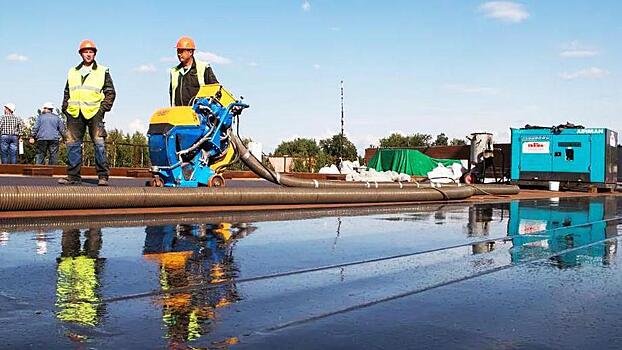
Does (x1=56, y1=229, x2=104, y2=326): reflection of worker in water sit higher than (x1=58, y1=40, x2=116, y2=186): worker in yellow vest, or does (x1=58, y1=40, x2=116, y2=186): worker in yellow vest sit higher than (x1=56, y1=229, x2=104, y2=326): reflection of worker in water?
(x1=58, y1=40, x2=116, y2=186): worker in yellow vest

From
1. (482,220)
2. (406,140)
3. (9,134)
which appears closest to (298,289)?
(482,220)

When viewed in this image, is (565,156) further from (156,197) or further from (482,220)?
(156,197)

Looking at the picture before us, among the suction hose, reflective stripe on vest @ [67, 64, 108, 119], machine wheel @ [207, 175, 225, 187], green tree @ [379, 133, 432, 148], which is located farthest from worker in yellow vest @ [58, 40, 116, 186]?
green tree @ [379, 133, 432, 148]

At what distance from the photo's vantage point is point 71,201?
23.5ft

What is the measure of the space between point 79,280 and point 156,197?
3.95 m

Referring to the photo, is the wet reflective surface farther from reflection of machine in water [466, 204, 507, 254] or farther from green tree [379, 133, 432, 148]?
green tree [379, 133, 432, 148]

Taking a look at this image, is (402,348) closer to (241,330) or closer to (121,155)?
(241,330)

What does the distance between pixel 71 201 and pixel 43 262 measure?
109 inches

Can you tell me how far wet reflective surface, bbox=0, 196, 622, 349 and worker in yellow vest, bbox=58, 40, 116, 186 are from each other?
10.9 feet

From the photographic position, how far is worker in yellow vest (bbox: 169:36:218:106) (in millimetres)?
9719

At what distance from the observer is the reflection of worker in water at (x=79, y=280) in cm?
315

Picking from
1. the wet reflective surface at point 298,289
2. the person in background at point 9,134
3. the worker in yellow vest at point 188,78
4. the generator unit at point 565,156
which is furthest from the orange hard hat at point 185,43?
the generator unit at point 565,156

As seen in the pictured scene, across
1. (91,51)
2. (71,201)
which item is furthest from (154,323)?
(91,51)

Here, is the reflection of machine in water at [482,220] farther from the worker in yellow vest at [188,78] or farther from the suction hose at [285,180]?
the worker in yellow vest at [188,78]
